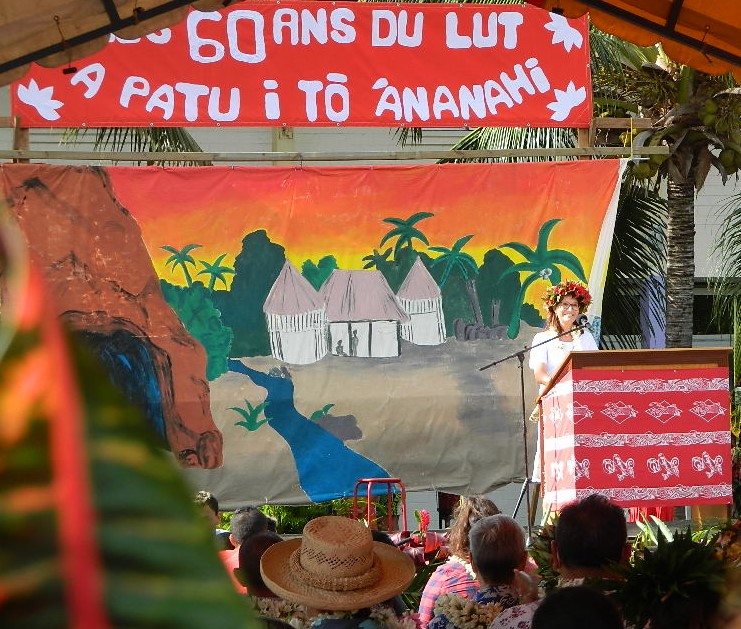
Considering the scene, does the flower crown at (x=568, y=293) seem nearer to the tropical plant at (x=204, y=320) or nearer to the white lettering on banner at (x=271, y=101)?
the white lettering on banner at (x=271, y=101)

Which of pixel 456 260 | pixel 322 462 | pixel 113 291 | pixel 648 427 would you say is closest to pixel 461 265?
pixel 456 260

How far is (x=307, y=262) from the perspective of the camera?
8.34m

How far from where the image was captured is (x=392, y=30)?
8000mm

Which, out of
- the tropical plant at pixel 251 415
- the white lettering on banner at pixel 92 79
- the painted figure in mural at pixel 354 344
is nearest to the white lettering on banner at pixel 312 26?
the white lettering on banner at pixel 92 79

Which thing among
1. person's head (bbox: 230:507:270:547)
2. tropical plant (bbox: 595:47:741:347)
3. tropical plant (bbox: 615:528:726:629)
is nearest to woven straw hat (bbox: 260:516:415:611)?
tropical plant (bbox: 615:528:726:629)

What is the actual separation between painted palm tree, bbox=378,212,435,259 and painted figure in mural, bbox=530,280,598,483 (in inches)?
64.0

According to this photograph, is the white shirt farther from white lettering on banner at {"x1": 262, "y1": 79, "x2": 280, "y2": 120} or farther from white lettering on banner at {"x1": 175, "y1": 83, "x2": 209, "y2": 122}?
white lettering on banner at {"x1": 175, "y1": 83, "x2": 209, "y2": 122}

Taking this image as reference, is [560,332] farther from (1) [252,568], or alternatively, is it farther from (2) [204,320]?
(1) [252,568]

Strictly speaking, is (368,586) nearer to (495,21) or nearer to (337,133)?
(495,21)

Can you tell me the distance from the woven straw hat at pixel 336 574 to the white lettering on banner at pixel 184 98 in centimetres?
503

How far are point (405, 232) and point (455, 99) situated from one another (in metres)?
1.11

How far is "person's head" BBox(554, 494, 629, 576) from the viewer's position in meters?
3.09

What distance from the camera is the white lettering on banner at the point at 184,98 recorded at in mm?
7801

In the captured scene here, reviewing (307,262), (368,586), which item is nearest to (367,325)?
(307,262)
